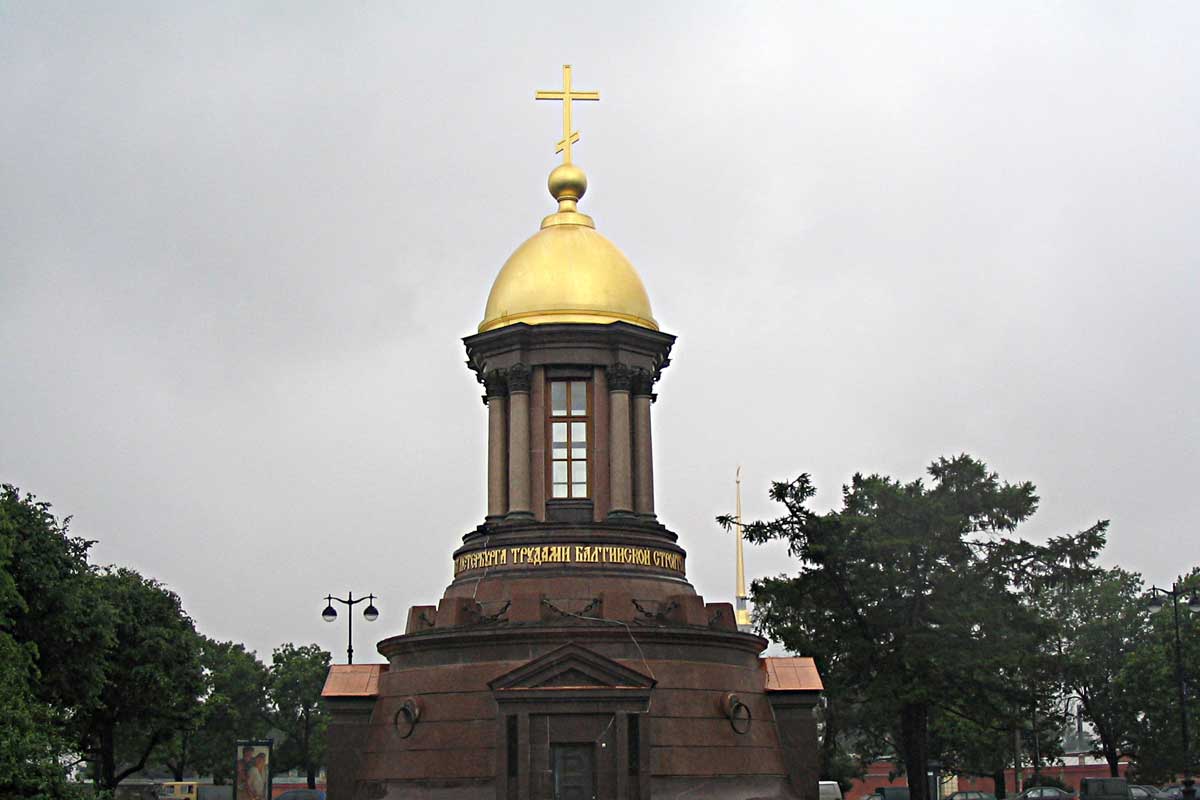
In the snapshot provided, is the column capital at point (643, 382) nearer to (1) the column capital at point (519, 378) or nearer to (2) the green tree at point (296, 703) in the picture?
(1) the column capital at point (519, 378)

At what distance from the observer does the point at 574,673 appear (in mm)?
33031

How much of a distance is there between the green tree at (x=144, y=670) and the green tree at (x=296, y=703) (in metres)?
25.3

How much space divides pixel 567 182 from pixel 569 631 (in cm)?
1316

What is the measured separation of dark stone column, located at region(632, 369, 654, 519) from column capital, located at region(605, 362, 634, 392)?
411 millimetres

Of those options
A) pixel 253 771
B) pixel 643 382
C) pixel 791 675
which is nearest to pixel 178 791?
pixel 253 771

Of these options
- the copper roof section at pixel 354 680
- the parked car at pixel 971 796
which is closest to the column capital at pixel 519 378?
the copper roof section at pixel 354 680

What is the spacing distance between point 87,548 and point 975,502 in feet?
83.3

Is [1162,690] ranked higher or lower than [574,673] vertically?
higher

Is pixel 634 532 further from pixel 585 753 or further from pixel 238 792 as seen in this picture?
pixel 238 792

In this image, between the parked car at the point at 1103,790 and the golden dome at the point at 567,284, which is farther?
the parked car at the point at 1103,790

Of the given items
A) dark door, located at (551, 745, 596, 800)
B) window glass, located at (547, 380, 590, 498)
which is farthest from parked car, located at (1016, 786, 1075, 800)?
dark door, located at (551, 745, 596, 800)

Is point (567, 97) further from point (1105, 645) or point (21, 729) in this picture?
point (1105, 645)

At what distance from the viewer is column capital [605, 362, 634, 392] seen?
38.3m

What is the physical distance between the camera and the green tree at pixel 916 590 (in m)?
44.7
